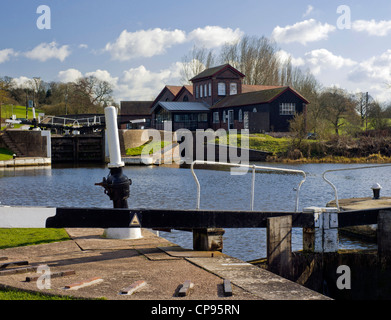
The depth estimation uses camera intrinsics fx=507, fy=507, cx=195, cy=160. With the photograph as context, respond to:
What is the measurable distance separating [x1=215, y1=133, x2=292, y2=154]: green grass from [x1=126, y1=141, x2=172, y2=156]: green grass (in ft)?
19.1

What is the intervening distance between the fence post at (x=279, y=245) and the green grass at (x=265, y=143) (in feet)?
134

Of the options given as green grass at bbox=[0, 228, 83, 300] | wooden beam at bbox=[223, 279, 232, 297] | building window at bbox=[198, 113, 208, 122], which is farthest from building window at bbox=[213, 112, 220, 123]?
wooden beam at bbox=[223, 279, 232, 297]

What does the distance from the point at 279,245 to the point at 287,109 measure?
51.4m

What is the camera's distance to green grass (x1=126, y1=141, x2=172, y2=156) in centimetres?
5117

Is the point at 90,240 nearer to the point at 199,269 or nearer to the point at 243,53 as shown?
the point at 199,269

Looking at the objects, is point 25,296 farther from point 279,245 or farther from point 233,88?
point 233,88

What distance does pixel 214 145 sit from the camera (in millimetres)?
51344

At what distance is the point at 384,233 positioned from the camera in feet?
32.9

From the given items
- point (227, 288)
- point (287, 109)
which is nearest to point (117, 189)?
point (227, 288)

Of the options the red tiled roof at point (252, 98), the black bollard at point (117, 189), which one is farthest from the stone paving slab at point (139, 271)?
the red tiled roof at point (252, 98)

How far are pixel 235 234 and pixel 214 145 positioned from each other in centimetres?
3657

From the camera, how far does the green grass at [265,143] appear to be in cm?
5031

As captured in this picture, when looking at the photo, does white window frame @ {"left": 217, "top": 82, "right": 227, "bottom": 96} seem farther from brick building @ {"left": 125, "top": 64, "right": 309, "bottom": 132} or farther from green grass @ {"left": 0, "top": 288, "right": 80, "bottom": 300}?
green grass @ {"left": 0, "top": 288, "right": 80, "bottom": 300}

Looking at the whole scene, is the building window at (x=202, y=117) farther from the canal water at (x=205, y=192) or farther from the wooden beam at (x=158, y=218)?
the wooden beam at (x=158, y=218)
